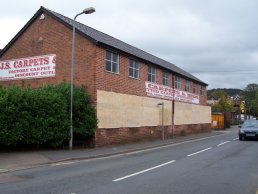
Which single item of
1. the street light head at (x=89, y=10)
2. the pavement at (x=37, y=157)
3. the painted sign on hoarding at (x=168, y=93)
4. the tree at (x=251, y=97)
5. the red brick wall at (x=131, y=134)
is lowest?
the pavement at (x=37, y=157)

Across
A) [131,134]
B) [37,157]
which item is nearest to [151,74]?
[131,134]

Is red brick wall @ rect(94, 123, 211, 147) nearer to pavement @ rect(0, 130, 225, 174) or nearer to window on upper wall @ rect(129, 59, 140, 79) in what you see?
pavement @ rect(0, 130, 225, 174)

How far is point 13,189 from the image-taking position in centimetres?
927

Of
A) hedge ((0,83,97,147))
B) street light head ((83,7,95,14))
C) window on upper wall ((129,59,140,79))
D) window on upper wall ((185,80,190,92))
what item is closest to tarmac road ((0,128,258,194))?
hedge ((0,83,97,147))

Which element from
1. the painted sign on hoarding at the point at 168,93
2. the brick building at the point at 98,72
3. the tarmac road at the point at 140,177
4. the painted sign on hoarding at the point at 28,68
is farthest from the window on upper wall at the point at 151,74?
the tarmac road at the point at 140,177

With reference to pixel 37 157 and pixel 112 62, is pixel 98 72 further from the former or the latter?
pixel 37 157

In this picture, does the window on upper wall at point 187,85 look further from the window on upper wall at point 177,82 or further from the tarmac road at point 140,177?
the tarmac road at point 140,177

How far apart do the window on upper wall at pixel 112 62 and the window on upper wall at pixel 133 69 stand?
6.08ft

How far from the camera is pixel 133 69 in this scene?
2658 centimetres

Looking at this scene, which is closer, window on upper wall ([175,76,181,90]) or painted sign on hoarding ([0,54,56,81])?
painted sign on hoarding ([0,54,56,81])

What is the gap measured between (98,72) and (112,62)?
203cm

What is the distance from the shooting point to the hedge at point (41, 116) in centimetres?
1664

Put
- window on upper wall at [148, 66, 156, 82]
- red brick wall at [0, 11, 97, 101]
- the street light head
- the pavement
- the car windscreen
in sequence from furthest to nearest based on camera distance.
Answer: the car windscreen, window on upper wall at [148, 66, 156, 82], red brick wall at [0, 11, 97, 101], the street light head, the pavement

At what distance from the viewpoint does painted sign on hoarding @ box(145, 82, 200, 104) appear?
29025 mm
